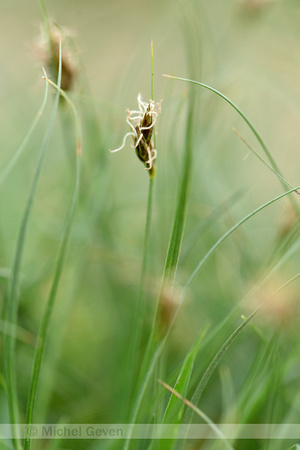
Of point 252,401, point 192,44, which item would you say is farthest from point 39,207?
point 252,401

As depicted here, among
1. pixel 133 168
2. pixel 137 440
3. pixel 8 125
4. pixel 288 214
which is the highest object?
pixel 8 125

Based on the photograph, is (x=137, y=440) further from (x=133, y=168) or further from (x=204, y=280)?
(x=133, y=168)

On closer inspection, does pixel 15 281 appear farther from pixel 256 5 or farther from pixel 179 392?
pixel 256 5

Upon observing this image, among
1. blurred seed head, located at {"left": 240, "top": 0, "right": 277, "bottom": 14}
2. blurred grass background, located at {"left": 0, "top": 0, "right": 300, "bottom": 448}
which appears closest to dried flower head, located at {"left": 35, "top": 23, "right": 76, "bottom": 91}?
blurred grass background, located at {"left": 0, "top": 0, "right": 300, "bottom": 448}

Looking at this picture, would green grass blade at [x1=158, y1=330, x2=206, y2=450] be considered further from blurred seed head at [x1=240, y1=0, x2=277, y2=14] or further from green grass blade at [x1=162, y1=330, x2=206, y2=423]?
blurred seed head at [x1=240, y1=0, x2=277, y2=14]

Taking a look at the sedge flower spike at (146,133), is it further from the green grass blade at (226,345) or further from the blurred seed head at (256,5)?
the blurred seed head at (256,5)

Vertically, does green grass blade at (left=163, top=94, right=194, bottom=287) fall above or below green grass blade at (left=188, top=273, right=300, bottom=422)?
above

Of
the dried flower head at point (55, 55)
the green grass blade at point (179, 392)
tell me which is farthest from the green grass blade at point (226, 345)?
the dried flower head at point (55, 55)

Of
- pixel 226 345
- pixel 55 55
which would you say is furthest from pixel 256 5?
pixel 226 345
